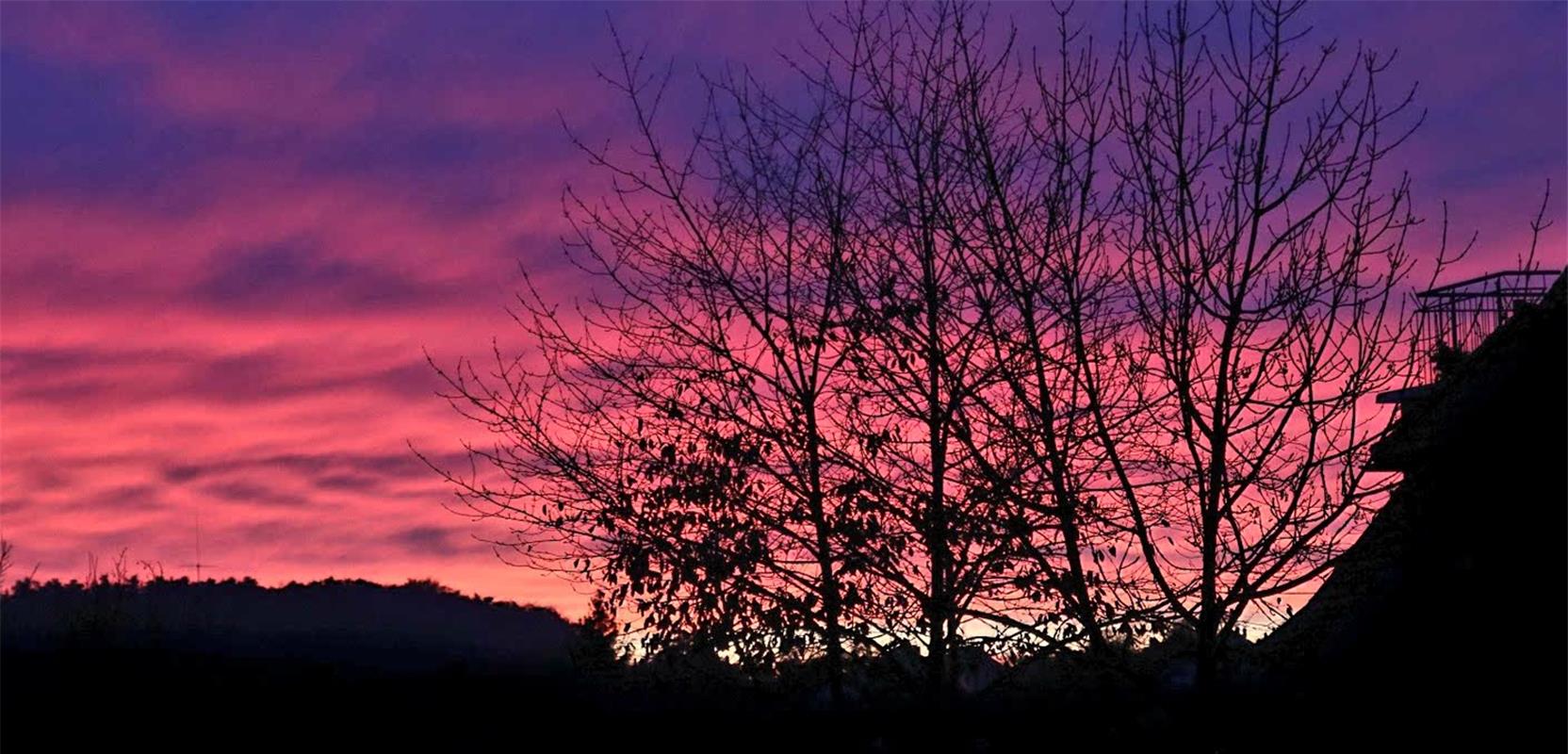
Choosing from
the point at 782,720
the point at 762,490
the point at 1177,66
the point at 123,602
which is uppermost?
the point at 1177,66

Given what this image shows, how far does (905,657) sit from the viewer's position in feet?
Answer: 45.1

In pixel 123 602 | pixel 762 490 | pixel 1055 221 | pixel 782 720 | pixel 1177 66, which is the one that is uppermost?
pixel 1177 66

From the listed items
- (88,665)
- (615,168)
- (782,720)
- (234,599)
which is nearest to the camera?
(88,665)

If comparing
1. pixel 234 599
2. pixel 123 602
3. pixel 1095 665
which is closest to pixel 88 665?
pixel 123 602

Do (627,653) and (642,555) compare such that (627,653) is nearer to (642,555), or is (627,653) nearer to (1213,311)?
(642,555)

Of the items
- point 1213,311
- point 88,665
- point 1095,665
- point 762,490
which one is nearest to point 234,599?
point 88,665

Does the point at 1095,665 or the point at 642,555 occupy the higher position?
the point at 642,555

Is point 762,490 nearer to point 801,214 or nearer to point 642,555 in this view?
point 642,555

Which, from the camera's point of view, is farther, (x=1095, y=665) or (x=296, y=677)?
(x=1095, y=665)

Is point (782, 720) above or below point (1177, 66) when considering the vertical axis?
below

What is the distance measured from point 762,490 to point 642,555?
1290 millimetres

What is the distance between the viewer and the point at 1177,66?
1291 centimetres

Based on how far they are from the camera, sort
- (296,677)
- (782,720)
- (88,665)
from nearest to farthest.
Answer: (88,665), (296,677), (782,720)

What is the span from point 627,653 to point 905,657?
8.53ft
